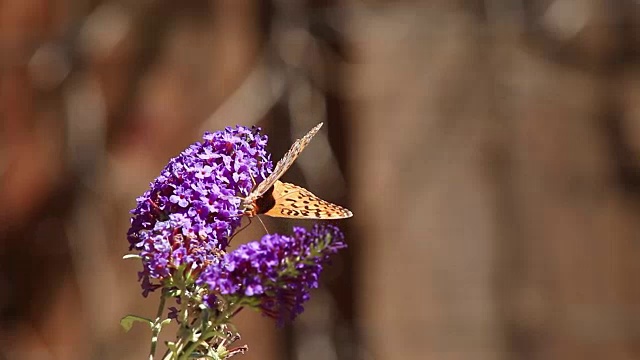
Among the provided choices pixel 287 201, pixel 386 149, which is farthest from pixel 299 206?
pixel 386 149

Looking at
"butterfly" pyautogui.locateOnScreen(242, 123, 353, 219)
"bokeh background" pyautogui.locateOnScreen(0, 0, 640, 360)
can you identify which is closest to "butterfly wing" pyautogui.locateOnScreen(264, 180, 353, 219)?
"butterfly" pyautogui.locateOnScreen(242, 123, 353, 219)

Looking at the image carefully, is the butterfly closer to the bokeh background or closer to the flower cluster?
the flower cluster

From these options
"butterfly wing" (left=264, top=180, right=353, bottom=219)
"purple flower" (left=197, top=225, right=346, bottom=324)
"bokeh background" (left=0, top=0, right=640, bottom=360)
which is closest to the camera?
"purple flower" (left=197, top=225, right=346, bottom=324)

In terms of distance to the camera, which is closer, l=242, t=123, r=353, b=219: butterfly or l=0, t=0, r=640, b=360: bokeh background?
l=242, t=123, r=353, b=219: butterfly

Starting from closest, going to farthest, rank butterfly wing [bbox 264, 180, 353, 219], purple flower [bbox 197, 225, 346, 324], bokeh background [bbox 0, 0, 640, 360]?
purple flower [bbox 197, 225, 346, 324] → butterfly wing [bbox 264, 180, 353, 219] → bokeh background [bbox 0, 0, 640, 360]

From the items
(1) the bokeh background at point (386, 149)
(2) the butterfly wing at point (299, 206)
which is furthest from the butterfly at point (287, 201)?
(1) the bokeh background at point (386, 149)

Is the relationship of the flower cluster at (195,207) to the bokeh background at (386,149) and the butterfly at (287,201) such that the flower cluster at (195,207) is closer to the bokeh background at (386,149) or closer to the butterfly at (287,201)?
the butterfly at (287,201)

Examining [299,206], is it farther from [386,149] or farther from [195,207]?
[386,149]
